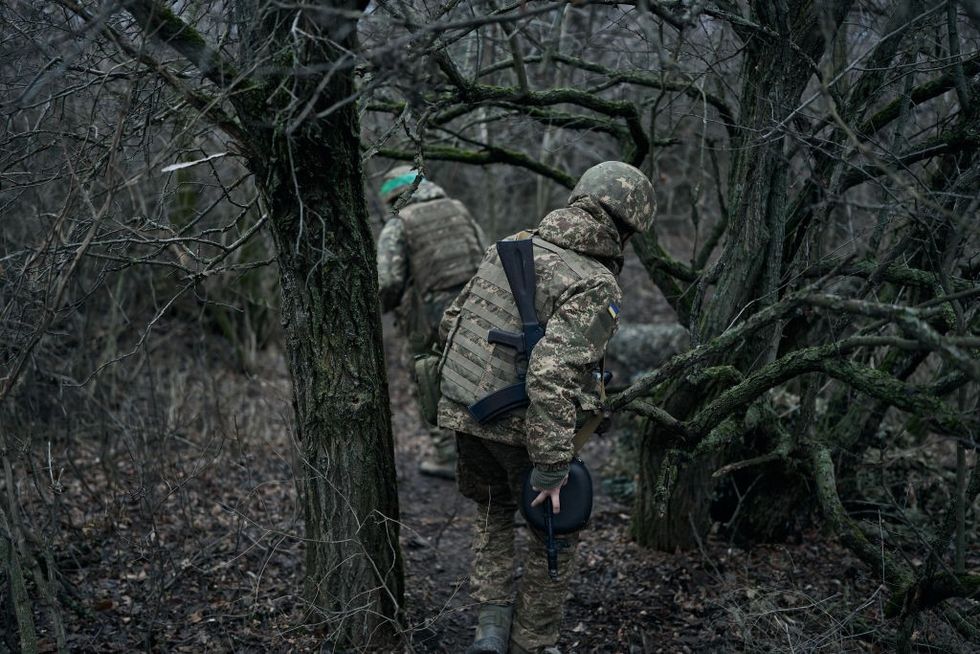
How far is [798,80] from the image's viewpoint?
11.3ft

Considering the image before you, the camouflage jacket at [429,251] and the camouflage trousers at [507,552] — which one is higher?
the camouflage jacket at [429,251]

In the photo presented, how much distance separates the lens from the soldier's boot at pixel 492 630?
3.29 meters

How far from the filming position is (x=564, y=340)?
9.82 ft

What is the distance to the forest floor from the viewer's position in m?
3.40

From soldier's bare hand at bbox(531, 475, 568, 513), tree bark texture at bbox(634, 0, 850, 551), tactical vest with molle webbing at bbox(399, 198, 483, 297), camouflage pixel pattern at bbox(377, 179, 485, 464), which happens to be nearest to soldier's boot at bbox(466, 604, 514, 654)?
soldier's bare hand at bbox(531, 475, 568, 513)

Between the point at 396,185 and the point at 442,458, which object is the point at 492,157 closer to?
the point at 396,185

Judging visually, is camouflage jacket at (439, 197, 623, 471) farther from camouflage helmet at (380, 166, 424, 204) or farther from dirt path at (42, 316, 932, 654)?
camouflage helmet at (380, 166, 424, 204)

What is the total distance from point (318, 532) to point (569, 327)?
135cm

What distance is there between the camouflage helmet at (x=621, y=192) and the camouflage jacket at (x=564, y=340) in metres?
0.04

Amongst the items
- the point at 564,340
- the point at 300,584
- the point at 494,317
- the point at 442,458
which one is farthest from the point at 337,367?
the point at 442,458

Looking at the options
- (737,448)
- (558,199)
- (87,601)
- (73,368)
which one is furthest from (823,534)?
(558,199)

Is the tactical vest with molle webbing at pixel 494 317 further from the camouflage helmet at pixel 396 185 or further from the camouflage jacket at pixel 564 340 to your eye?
the camouflage helmet at pixel 396 185

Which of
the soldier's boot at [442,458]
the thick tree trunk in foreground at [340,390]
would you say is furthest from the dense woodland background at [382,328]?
the soldier's boot at [442,458]

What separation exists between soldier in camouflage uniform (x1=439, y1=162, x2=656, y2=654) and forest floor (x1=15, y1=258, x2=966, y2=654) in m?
0.32
